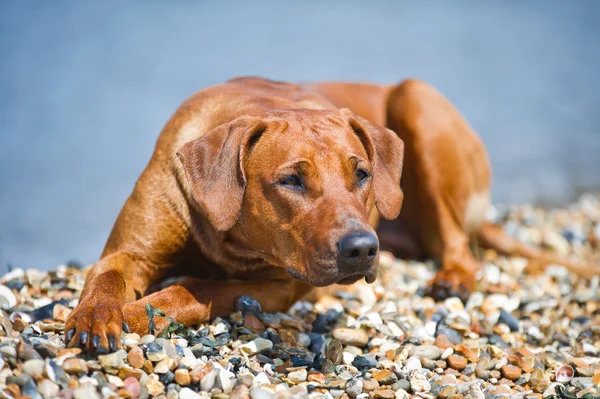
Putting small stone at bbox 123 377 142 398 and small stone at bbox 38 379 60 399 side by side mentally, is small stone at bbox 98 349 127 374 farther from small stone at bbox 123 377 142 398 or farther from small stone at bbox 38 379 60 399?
small stone at bbox 38 379 60 399

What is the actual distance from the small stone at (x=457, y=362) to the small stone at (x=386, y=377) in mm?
414

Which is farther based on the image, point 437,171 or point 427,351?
point 437,171

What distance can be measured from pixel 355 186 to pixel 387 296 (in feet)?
5.04

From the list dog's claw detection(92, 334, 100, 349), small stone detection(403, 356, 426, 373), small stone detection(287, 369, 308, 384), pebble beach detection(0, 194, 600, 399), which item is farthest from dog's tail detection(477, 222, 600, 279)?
dog's claw detection(92, 334, 100, 349)

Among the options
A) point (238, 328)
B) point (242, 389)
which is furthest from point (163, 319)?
point (242, 389)

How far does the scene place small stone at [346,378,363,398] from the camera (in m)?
3.18

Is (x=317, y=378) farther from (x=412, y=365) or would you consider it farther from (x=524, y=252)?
(x=524, y=252)

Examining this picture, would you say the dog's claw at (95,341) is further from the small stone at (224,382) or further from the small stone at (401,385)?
the small stone at (401,385)

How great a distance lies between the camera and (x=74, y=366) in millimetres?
2777

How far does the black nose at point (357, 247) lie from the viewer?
123 inches

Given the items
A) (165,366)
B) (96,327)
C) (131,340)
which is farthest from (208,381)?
(96,327)

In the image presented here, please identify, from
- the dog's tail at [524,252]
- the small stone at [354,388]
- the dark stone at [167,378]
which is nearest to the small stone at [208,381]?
the dark stone at [167,378]

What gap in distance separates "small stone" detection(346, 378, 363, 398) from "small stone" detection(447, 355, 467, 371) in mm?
628

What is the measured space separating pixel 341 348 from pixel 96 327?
1172mm
